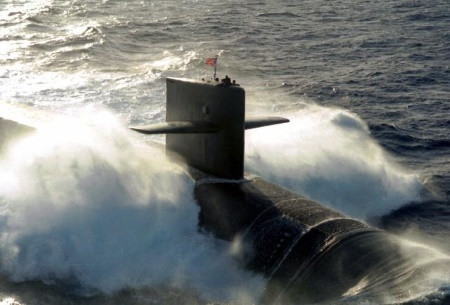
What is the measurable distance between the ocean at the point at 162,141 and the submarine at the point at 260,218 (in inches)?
11.5

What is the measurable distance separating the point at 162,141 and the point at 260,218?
19.6 ft

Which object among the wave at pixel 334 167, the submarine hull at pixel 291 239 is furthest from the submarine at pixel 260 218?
the wave at pixel 334 167

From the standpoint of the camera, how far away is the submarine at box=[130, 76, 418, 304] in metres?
9.81

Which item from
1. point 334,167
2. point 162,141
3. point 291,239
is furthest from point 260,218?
point 162,141

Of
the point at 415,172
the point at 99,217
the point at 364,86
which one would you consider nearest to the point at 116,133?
the point at 99,217

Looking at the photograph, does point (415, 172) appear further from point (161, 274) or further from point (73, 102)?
point (73, 102)

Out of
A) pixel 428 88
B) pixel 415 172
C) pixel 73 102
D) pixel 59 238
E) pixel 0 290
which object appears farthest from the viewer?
pixel 428 88

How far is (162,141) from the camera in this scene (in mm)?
16891

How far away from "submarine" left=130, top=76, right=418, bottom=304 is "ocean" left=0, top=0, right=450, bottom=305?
292mm

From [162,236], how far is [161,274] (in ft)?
2.84

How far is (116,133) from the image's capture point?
16.3 metres

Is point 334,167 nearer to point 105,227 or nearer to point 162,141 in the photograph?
point 162,141

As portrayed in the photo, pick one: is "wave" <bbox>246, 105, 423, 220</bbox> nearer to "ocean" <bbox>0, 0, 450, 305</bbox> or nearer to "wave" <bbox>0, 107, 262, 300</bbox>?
"ocean" <bbox>0, 0, 450, 305</bbox>

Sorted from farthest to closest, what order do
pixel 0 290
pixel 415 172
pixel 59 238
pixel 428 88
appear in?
pixel 428 88, pixel 415 172, pixel 59 238, pixel 0 290
